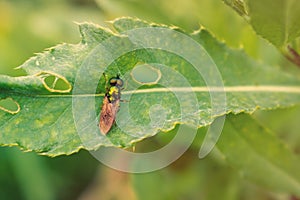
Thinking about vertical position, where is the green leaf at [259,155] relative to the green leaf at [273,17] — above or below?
below

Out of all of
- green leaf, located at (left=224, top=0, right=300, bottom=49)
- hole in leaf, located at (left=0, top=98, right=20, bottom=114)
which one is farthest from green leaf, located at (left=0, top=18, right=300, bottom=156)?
green leaf, located at (left=224, top=0, right=300, bottom=49)

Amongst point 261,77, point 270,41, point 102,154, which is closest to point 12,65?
point 102,154

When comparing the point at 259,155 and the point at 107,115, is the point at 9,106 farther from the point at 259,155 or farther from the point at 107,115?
the point at 259,155

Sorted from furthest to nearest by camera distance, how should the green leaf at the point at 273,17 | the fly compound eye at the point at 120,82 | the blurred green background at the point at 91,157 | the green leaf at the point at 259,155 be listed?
1. the blurred green background at the point at 91,157
2. the green leaf at the point at 259,155
3. the fly compound eye at the point at 120,82
4. the green leaf at the point at 273,17

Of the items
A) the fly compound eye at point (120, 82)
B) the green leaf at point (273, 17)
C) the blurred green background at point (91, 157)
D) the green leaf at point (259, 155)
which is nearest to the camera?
the green leaf at point (273, 17)

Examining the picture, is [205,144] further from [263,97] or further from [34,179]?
[34,179]

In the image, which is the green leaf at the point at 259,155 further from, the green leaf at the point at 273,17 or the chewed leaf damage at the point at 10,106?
the chewed leaf damage at the point at 10,106

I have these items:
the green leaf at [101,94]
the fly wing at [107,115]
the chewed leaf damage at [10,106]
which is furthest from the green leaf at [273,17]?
the chewed leaf damage at [10,106]
